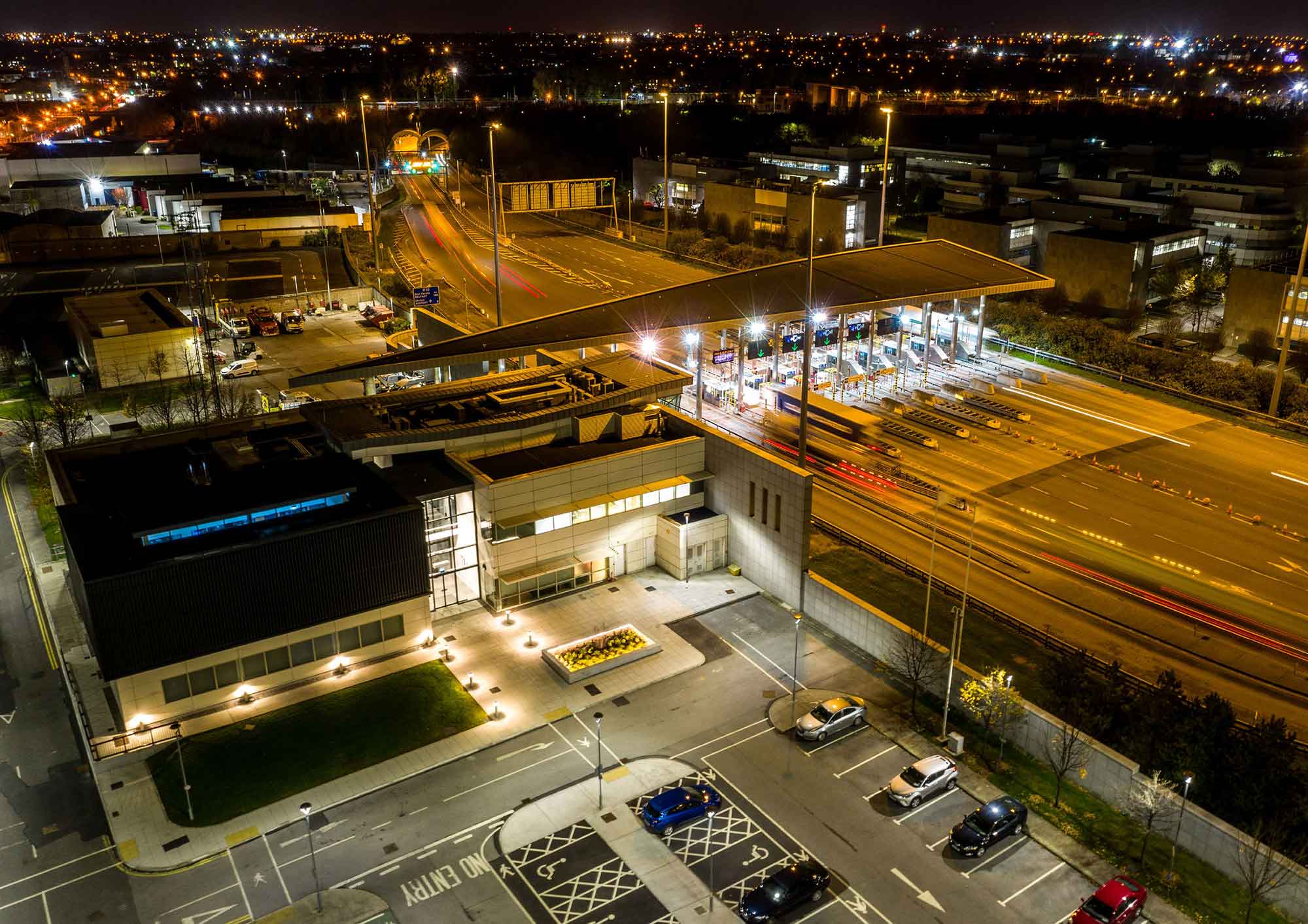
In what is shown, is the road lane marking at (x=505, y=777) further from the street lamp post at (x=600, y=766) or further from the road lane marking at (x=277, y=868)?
the road lane marking at (x=277, y=868)

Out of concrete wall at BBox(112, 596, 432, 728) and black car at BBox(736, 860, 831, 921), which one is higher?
concrete wall at BBox(112, 596, 432, 728)

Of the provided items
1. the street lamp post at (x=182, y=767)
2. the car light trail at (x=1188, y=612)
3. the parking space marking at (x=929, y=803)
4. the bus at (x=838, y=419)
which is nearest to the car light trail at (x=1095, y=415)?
the bus at (x=838, y=419)

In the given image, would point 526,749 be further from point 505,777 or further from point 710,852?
point 710,852

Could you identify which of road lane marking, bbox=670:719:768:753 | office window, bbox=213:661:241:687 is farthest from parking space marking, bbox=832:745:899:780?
office window, bbox=213:661:241:687

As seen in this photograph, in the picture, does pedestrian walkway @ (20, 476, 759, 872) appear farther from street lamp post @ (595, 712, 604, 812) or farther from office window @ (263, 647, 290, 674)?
street lamp post @ (595, 712, 604, 812)

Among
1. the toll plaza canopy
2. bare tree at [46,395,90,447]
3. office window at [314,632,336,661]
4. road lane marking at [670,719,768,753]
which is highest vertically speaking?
the toll plaza canopy

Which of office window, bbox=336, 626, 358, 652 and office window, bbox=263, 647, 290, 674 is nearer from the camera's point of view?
office window, bbox=263, 647, 290, 674

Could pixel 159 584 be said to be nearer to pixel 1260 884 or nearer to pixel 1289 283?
pixel 1260 884
